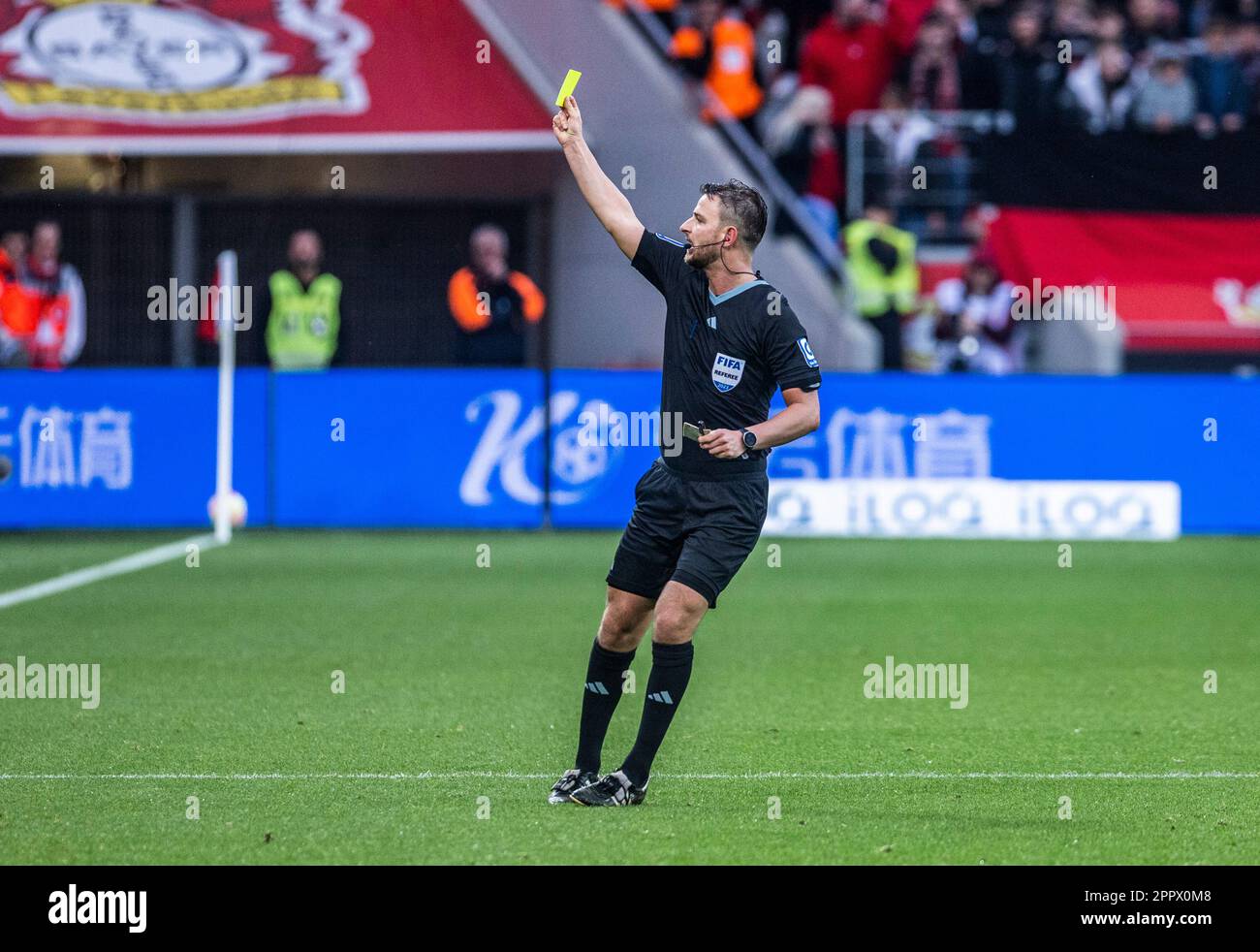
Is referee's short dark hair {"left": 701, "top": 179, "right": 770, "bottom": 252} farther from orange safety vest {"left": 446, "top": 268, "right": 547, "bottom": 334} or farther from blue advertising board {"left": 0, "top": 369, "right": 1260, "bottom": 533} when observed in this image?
orange safety vest {"left": 446, "top": 268, "right": 547, "bottom": 334}

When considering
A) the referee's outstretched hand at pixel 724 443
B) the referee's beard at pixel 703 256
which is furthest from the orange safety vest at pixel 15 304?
the referee's outstretched hand at pixel 724 443

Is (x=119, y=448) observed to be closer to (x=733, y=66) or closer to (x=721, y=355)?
(x=733, y=66)

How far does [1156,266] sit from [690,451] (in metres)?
15.2

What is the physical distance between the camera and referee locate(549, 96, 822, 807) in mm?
7324

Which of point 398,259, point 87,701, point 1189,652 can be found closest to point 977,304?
point 398,259

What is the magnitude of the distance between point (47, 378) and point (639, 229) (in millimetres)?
11508

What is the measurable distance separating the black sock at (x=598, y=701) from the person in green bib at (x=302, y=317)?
12434 mm

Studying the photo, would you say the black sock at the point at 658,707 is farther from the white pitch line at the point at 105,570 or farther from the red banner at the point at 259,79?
the red banner at the point at 259,79

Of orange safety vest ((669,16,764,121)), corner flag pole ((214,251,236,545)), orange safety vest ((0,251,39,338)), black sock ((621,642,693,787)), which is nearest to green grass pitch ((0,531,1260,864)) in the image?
black sock ((621,642,693,787))

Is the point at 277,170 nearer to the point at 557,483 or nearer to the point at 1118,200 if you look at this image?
the point at 557,483

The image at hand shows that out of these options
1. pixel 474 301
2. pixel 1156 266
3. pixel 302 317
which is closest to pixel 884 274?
pixel 1156 266

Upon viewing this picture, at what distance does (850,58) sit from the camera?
2203 centimetres

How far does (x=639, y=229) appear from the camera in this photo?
24.9 ft

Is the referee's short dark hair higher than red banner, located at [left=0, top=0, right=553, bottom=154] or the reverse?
the reverse
